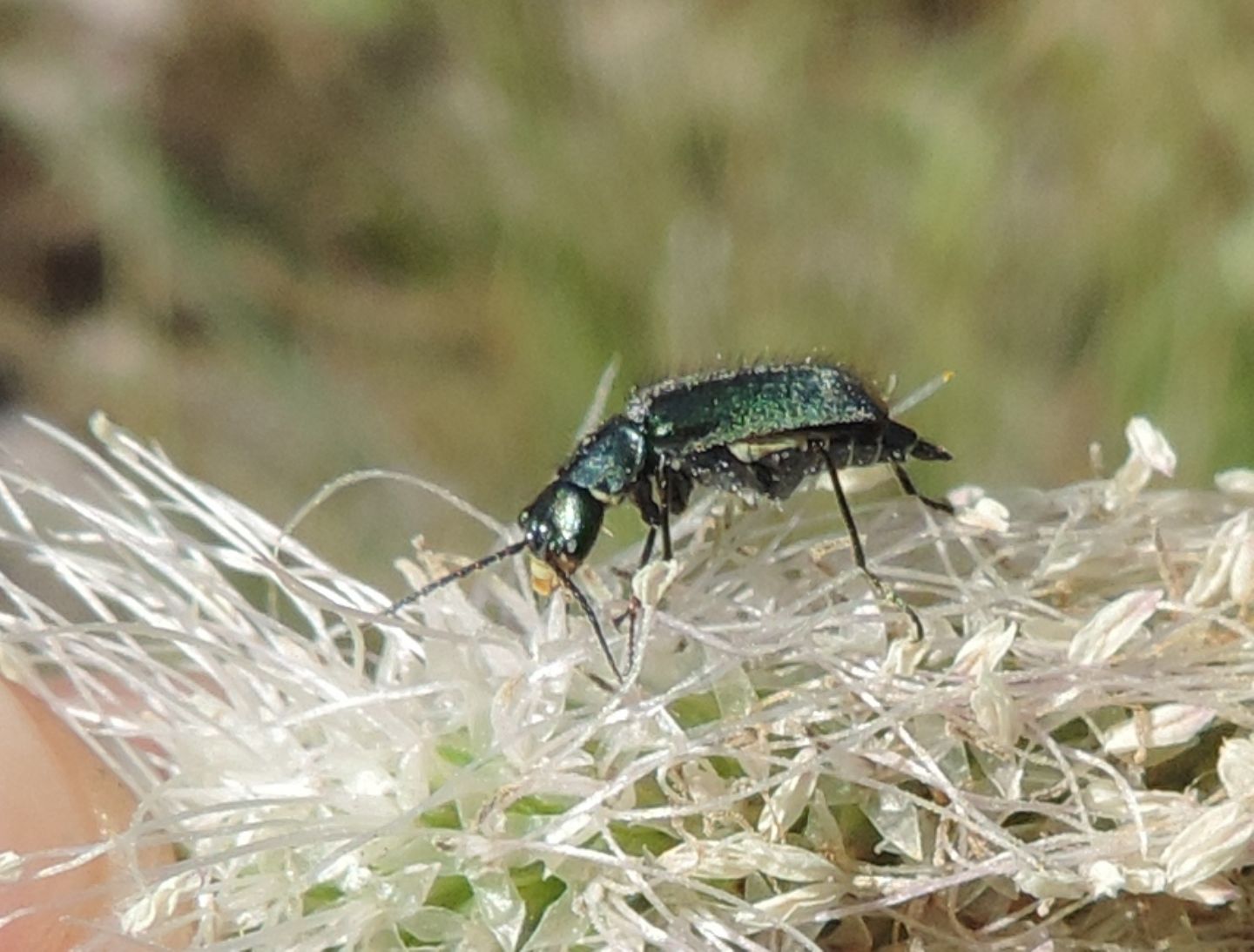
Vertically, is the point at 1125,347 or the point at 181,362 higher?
the point at 181,362

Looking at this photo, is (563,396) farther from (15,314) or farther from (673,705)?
(673,705)

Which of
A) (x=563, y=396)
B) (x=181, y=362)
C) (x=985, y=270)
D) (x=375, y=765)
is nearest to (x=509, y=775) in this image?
(x=375, y=765)

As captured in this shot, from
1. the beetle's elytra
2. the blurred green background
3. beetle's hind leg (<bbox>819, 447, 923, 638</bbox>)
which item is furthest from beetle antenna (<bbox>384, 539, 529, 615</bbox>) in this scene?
the blurred green background

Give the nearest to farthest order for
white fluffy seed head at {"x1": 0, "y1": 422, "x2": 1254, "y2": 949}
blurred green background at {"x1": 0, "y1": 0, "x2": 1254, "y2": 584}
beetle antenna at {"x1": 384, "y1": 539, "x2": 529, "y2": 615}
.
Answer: white fluffy seed head at {"x1": 0, "y1": 422, "x2": 1254, "y2": 949}
beetle antenna at {"x1": 384, "y1": 539, "x2": 529, "y2": 615}
blurred green background at {"x1": 0, "y1": 0, "x2": 1254, "y2": 584}

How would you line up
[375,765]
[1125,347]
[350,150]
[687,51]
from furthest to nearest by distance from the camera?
[350,150] < [687,51] < [1125,347] < [375,765]

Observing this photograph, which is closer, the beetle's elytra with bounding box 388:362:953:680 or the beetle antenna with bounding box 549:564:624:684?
the beetle antenna with bounding box 549:564:624:684

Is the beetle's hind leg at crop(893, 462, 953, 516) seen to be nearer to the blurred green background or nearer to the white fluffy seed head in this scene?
the white fluffy seed head
